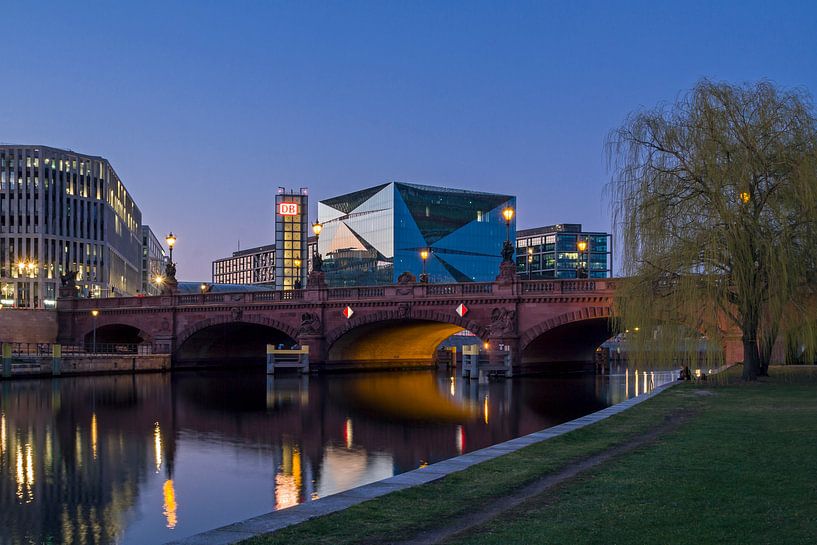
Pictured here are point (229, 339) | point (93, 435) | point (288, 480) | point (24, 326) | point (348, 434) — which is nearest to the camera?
point (288, 480)

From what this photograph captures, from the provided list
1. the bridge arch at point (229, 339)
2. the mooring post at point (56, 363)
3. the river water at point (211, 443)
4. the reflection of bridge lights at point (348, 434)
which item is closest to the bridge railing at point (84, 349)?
the bridge arch at point (229, 339)

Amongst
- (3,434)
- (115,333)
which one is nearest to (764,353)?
(3,434)

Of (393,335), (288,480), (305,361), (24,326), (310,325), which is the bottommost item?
(305,361)

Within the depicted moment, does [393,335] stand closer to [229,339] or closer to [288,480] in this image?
[229,339]

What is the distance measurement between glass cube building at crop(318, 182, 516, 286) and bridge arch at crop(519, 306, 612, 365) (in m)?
84.0

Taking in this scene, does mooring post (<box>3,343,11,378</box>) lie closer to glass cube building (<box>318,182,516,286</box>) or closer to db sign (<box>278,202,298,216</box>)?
glass cube building (<box>318,182,516,286</box>)

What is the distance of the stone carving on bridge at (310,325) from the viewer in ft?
220

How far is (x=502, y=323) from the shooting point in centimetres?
5819

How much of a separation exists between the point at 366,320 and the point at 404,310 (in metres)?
3.63

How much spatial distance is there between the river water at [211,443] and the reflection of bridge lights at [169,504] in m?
0.02

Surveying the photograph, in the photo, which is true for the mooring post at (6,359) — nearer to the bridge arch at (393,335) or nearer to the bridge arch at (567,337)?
the bridge arch at (393,335)

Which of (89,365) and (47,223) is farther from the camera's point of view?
(47,223)

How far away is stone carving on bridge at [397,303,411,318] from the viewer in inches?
2473

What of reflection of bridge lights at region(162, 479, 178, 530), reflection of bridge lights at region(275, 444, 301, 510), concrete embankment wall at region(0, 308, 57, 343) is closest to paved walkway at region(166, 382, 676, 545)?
reflection of bridge lights at region(275, 444, 301, 510)
